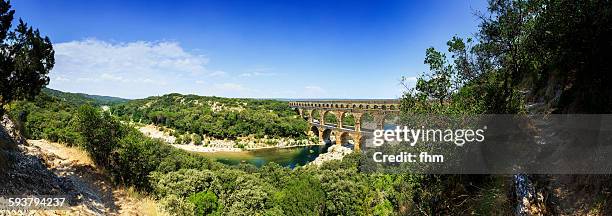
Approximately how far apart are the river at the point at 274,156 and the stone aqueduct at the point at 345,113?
207 inches

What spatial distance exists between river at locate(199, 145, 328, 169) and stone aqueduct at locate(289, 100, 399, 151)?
525 centimetres

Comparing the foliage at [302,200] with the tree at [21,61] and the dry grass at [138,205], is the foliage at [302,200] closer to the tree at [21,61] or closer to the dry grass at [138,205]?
the dry grass at [138,205]

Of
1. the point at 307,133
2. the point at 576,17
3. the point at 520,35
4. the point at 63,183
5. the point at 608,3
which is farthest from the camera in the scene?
the point at 307,133

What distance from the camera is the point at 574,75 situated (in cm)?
970

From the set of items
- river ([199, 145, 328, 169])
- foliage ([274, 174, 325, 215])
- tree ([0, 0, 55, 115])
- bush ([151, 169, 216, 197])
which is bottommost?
river ([199, 145, 328, 169])

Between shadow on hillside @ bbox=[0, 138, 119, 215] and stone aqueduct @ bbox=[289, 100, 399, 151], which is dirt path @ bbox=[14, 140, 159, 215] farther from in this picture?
stone aqueduct @ bbox=[289, 100, 399, 151]

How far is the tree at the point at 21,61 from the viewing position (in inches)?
423

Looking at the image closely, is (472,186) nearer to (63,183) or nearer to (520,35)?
(520,35)

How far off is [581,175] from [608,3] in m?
3.70

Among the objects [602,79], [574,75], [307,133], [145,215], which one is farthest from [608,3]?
[307,133]

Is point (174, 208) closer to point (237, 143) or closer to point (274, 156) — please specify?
point (274, 156)

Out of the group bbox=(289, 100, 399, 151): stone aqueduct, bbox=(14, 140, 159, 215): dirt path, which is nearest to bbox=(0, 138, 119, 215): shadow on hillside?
bbox=(14, 140, 159, 215): dirt path

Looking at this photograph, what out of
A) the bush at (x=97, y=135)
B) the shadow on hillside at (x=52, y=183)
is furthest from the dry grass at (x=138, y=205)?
the bush at (x=97, y=135)

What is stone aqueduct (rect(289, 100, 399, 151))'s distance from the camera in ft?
202
